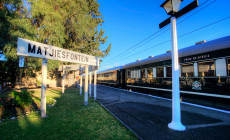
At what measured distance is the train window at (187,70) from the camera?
6.95m

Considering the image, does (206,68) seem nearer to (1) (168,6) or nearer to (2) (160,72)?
(2) (160,72)

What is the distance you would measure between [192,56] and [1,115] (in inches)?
376

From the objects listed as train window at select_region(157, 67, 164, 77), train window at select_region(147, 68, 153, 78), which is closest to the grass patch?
train window at select_region(157, 67, 164, 77)

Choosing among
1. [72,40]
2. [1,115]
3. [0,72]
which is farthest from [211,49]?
[0,72]

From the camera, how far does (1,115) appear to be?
4.50 meters

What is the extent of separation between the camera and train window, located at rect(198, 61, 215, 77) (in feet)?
19.7

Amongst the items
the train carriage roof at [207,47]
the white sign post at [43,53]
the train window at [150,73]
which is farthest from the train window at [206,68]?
the white sign post at [43,53]

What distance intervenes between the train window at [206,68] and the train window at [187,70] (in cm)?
43

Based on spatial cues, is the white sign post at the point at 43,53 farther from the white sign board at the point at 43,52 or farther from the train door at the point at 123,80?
the train door at the point at 123,80

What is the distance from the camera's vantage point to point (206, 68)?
627 cm

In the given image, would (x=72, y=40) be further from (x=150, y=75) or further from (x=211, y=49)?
(x=211, y=49)

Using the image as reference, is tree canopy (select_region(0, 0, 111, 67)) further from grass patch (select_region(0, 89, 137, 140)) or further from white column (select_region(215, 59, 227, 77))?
white column (select_region(215, 59, 227, 77))

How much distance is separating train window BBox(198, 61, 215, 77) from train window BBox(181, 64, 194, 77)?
1.41ft

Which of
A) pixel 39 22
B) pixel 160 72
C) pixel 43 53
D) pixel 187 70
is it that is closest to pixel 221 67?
pixel 187 70
